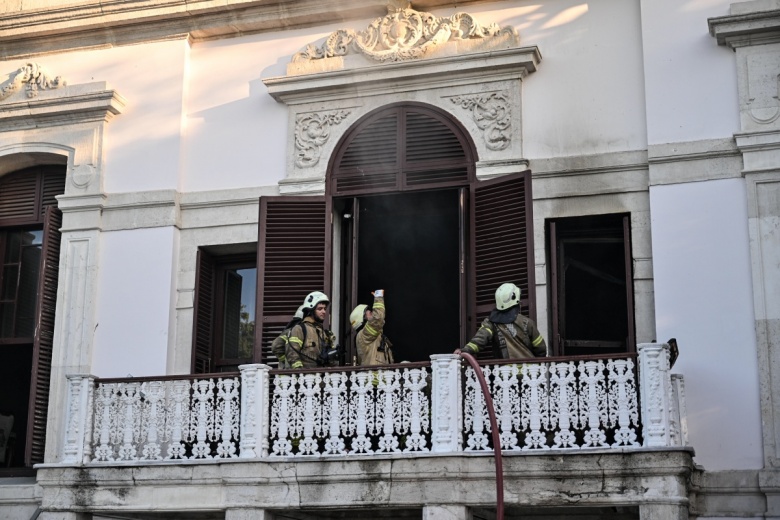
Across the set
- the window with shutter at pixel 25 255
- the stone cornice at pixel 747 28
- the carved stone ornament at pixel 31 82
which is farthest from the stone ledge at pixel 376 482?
the carved stone ornament at pixel 31 82

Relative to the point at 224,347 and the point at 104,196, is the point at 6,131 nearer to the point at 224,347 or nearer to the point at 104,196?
the point at 104,196

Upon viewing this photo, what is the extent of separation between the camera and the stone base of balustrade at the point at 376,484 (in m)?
11.6

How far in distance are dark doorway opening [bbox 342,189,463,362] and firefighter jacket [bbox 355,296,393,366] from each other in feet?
5.72

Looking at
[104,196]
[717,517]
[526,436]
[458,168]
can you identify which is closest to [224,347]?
[104,196]

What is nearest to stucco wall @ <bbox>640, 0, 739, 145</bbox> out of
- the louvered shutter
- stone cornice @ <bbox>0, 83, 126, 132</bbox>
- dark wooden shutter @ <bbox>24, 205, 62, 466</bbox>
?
the louvered shutter

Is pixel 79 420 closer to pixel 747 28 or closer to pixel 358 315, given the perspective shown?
pixel 358 315

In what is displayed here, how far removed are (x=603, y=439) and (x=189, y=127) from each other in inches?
268

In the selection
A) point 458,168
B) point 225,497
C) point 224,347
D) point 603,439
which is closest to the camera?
point 603,439

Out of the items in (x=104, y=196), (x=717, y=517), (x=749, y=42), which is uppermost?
(x=749, y=42)

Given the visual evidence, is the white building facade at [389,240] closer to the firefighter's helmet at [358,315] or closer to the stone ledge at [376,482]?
the stone ledge at [376,482]

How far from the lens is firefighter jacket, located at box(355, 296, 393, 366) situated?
13195 millimetres

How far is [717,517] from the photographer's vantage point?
40.8 feet

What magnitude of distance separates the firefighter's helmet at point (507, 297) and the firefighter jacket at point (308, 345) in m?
1.95

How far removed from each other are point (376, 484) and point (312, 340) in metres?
1.88
